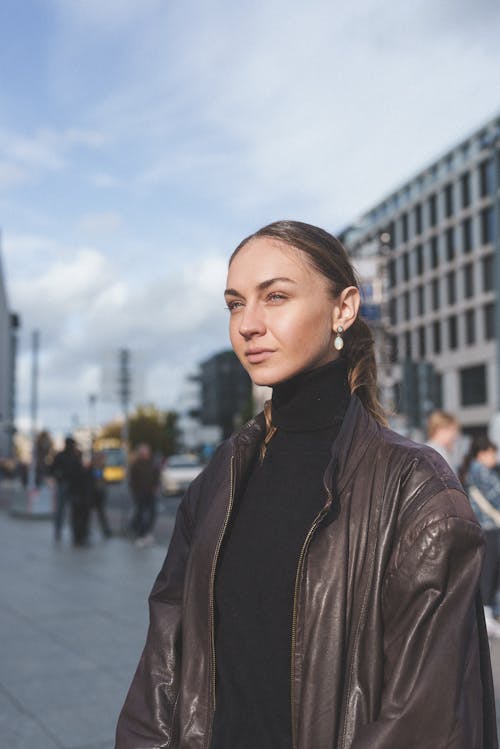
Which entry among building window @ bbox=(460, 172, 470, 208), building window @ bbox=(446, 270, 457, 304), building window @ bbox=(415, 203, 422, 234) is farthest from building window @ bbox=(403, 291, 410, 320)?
building window @ bbox=(460, 172, 470, 208)

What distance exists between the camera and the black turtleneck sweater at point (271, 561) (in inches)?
65.1

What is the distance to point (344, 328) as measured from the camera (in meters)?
1.82

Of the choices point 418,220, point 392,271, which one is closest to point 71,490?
point 418,220

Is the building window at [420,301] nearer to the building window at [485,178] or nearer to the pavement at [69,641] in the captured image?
the building window at [485,178]

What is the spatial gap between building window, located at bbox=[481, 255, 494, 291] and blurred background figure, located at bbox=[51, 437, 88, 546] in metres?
38.8

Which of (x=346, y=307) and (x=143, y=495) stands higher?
(x=346, y=307)

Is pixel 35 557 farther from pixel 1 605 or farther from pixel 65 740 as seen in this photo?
pixel 65 740

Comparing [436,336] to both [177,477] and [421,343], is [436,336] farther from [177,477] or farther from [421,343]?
[177,477]

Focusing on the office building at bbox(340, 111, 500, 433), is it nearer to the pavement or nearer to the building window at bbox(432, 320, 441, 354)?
the building window at bbox(432, 320, 441, 354)

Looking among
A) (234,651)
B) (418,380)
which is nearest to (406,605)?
(234,651)

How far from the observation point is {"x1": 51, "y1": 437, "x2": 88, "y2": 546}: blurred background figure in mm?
15227

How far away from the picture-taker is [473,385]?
52.7 metres

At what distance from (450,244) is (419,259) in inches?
166

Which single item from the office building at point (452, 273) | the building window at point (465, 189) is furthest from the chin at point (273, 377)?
the building window at point (465, 189)
